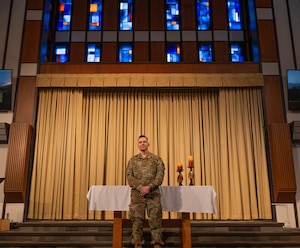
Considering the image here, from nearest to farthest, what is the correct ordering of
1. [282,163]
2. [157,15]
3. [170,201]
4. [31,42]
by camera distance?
[170,201] < [282,163] < [31,42] < [157,15]

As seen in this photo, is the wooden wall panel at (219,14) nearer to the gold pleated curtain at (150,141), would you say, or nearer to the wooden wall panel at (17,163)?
the gold pleated curtain at (150,141)

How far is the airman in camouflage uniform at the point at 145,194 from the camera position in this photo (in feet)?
14.3

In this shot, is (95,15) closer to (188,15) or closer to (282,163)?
(188,15)

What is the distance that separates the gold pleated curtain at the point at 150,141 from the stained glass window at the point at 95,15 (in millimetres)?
2386

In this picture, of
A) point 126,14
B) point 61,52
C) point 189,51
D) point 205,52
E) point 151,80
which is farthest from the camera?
point 126,14

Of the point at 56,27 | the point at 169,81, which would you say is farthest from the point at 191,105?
the point at 56,27

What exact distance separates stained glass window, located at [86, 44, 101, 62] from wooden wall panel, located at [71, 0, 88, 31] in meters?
0.54

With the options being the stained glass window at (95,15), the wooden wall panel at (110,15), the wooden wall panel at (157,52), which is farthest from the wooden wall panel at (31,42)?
the wooden wall panel at (157,52)

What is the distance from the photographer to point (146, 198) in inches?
174

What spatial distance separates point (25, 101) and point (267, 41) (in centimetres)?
546

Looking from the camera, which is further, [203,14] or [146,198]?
[203,14]

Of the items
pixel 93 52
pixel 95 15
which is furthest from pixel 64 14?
pixel 93 52

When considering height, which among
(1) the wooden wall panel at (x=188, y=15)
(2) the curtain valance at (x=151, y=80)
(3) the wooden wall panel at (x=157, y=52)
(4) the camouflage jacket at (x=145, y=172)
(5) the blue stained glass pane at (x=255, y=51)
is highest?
(1) the wooden wall panel at (x=188, y=15)

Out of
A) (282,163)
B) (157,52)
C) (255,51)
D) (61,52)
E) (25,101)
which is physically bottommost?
(282,163)
